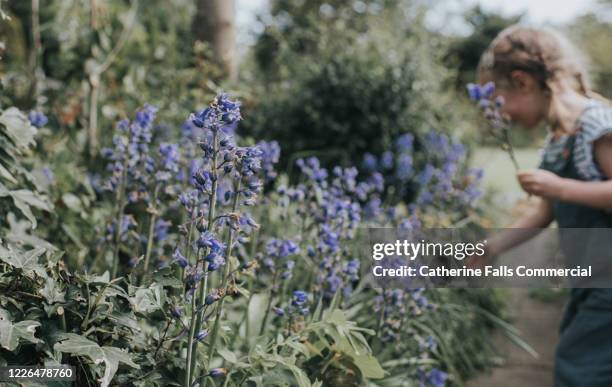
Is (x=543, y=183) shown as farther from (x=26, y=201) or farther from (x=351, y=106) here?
(x=351, y=106)

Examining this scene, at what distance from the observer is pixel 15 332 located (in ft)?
4.13

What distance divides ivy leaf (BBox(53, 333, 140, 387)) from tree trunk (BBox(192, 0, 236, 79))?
10.7 ft

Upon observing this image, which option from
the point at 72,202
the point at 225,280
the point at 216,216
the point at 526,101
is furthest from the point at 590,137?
the point at 72,202

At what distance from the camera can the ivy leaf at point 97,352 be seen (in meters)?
1.25

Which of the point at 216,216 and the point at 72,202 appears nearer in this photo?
the point at 216,216

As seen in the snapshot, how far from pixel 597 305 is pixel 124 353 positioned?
1765mm

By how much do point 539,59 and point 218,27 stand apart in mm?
2519

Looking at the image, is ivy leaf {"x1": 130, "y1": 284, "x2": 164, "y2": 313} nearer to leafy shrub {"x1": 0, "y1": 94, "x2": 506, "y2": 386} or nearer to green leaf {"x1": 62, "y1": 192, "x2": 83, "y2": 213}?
leafy shrub {"x1": 0, "y1": 94, "x2": 506, "y2": 386}

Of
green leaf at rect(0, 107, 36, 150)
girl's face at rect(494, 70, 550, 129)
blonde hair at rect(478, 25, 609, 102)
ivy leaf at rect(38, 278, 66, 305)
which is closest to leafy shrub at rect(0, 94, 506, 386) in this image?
ivy leaf at rect(38, 278, 66, 305)

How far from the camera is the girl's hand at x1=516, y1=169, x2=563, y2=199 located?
219 cm

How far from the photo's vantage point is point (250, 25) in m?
8.11

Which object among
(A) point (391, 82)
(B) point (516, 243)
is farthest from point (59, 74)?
(B) point (516, 243)

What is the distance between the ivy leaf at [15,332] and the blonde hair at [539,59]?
6.65 ft

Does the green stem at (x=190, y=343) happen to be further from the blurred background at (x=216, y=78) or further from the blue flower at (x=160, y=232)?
the blurred background at (x=216, y=78)
